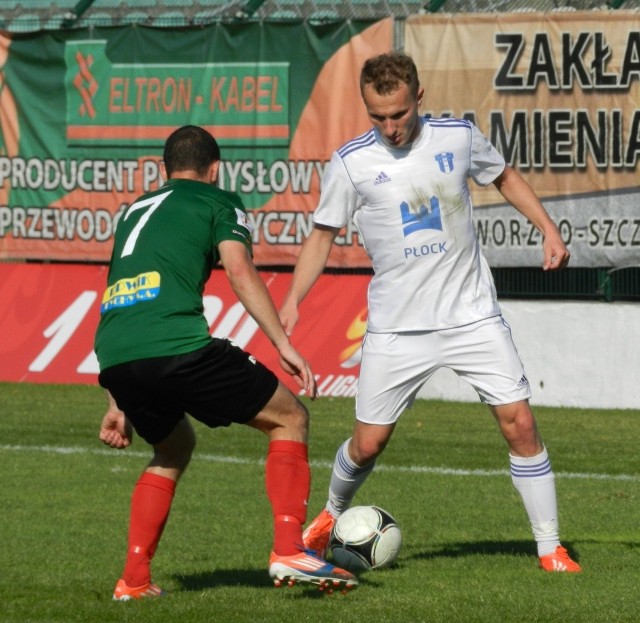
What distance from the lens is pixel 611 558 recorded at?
24.3 feet

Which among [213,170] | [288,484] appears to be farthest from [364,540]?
[213,170]

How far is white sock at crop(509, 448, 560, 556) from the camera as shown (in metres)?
7.11

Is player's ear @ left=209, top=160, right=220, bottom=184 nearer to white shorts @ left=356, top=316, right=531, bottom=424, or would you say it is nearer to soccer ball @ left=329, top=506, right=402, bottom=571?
white shorts @ left=356, top=316, right=531, bottom=424

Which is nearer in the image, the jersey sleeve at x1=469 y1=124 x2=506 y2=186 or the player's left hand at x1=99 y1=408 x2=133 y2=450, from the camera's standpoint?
the player's left hand at x1=99 y1=408 x2=133 y2=450

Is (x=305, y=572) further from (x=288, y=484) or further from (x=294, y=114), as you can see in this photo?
(x=294, y=114)

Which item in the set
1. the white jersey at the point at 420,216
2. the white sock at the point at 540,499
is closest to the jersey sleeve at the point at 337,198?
the white jersey at the point at 420,216

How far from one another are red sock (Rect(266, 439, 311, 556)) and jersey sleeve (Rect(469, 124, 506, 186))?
165 cm

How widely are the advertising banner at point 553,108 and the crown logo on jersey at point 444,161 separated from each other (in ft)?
27.0

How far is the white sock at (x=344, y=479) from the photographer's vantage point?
293 inches

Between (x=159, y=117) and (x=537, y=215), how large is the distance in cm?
1020

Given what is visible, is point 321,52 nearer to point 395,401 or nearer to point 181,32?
point 181,32

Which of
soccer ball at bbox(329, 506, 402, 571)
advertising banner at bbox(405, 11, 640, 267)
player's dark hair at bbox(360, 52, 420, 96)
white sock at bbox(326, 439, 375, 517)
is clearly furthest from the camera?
advertising banner at bbox(405, 11, 640, 267)

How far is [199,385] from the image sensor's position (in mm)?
6055

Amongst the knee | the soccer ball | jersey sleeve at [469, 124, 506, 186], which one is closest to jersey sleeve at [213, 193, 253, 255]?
the knee
